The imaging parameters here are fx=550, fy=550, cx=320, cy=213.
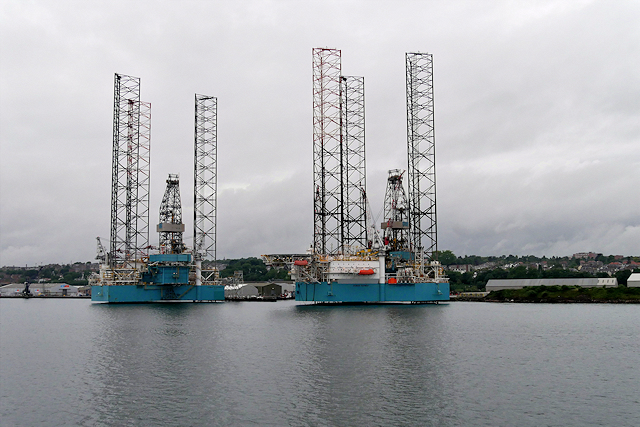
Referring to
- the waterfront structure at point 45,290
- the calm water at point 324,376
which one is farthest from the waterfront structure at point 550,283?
the waterfront structure at point 45,290

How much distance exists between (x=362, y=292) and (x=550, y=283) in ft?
197

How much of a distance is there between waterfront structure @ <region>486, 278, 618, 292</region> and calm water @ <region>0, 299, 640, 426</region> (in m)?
70.5

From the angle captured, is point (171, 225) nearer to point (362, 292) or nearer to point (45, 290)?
point (362, 292)

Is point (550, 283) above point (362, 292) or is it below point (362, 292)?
below

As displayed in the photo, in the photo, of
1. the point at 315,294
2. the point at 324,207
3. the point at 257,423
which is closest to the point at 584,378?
the point at 257,423

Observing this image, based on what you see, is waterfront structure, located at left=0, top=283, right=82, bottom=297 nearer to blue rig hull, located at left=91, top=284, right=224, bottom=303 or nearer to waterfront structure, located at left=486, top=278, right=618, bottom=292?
blue rig hull, located at left=91, top=284, right=224, bottom=303

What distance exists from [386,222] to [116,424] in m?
56.4

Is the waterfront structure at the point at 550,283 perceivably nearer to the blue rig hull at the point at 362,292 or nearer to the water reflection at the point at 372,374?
the blue rig hull at the point at 362,292

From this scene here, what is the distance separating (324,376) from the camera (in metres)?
23.1

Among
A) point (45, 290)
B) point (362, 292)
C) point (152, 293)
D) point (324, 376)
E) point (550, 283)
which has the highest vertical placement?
point (362, 292)

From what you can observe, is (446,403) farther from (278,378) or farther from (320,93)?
(320,93)

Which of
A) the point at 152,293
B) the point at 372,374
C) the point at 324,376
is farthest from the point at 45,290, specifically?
the point at 372,374

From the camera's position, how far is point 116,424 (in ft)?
55.8

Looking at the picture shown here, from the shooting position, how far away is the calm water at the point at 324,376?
1783 cm
